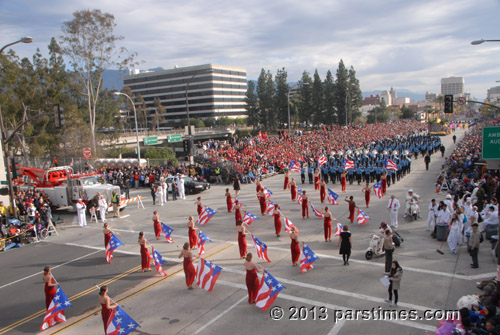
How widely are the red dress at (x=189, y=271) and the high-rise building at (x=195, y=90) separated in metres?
116

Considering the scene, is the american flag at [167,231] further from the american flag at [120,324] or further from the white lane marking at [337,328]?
the white lane marking at [337,328]

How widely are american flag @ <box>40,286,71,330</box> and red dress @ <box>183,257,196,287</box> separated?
3081mm

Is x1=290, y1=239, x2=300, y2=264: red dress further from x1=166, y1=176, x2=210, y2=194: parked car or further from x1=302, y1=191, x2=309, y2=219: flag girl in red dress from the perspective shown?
x1=166, y1=176, x2=210, y2=194: parked car

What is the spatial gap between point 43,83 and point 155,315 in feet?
131

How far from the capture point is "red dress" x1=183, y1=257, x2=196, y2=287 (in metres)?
10.3

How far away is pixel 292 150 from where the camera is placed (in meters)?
37.5

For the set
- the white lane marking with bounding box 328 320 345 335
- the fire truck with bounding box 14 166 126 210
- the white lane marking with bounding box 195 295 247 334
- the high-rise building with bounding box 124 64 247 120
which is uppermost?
the high-rise building with bounding box 124 64 247 120

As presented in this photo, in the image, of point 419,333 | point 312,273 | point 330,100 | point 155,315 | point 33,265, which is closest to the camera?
point 419,333

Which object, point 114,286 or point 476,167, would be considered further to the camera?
point 476,167

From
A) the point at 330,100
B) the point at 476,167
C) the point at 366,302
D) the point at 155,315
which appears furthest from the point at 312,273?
the point at 330,100

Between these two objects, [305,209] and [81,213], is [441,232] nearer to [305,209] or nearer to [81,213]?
[305,209]

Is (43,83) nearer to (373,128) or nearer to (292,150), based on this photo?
(292,150)

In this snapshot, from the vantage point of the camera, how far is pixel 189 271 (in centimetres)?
1036

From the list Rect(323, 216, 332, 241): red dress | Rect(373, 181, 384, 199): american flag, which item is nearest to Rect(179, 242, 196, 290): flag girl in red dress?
Rect(323, 216, 332, 241): red dress
